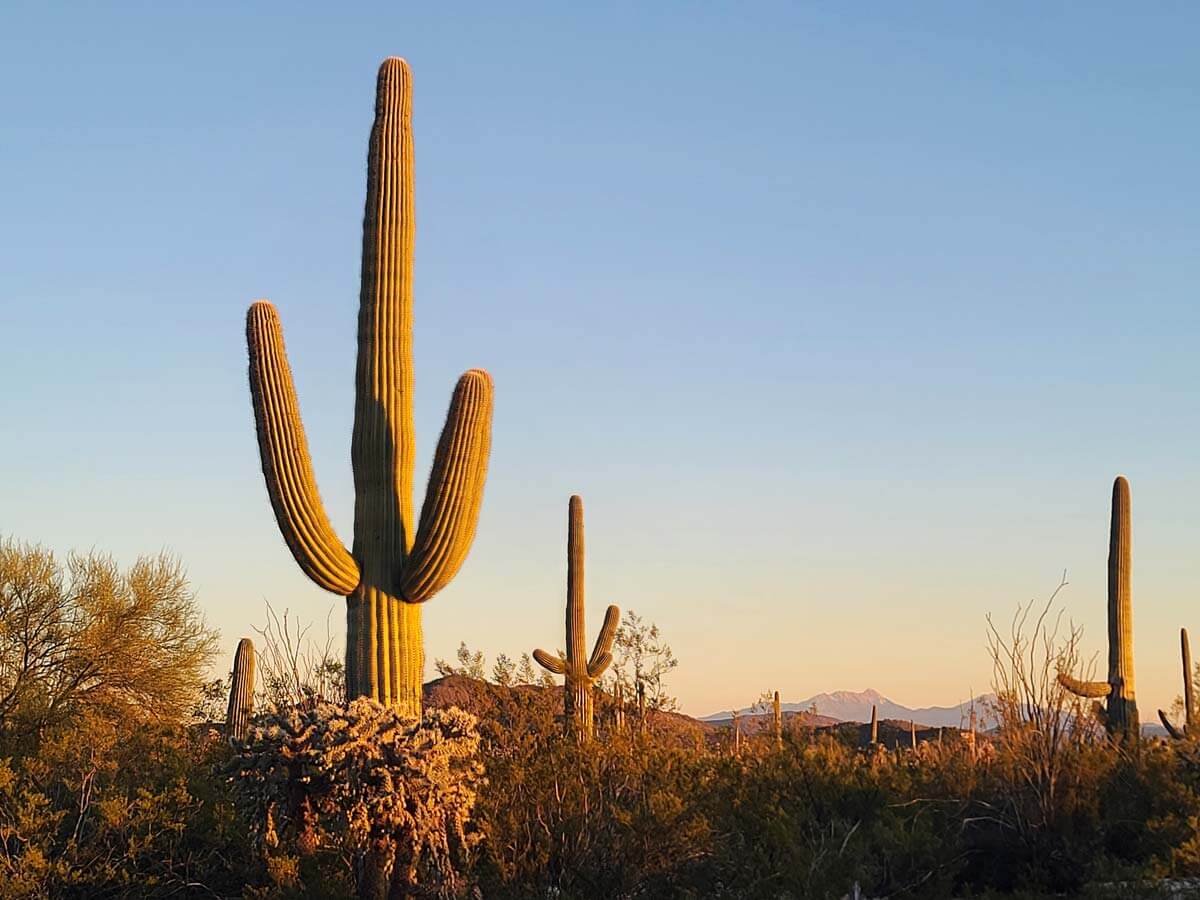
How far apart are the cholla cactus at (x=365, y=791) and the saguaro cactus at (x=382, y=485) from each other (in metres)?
0.59

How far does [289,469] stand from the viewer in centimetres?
1212

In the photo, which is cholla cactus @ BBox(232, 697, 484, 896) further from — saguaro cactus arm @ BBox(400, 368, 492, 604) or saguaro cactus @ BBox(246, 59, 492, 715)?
saguaro cactus arm @ BBox(400, 368, 492, 604)

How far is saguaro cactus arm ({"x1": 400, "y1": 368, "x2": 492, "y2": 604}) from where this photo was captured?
12141 millimetres

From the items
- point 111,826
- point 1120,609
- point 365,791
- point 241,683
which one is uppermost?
point 1120,609

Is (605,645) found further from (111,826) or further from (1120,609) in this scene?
(111,826)

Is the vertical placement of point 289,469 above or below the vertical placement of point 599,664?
above

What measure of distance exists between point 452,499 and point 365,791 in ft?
8.42

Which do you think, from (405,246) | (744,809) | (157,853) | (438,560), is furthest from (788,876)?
(405,246)

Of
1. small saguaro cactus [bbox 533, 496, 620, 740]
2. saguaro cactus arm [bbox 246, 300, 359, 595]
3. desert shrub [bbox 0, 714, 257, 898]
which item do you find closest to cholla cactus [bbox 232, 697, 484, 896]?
desert shrub [bbox 0, 714, 257, 898]

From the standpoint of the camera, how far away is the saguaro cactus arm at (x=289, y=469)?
12.0m

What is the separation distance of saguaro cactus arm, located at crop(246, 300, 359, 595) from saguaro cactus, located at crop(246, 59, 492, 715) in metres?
0.01

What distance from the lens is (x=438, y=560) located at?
39.8 ft

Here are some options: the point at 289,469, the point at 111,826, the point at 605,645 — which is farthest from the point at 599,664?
the point at 111,826

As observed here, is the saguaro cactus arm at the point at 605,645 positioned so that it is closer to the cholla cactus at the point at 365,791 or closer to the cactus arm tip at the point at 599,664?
the cactus arm tip at the point at 599,664
